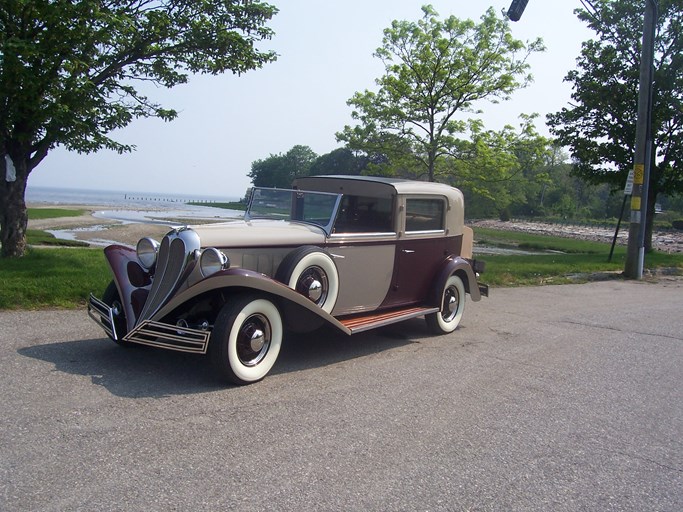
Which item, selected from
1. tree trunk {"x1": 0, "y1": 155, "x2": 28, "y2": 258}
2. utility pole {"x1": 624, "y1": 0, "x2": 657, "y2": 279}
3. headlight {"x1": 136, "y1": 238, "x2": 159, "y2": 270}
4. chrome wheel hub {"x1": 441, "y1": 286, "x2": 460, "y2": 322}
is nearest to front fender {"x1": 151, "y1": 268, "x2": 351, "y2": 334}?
headlight {"x1": 136, "y1": 238, "x2": 159, "y2": 270}

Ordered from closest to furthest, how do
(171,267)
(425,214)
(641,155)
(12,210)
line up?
(171,267) < (425,214) < (12,210) < (641,155)

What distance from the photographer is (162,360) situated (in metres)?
5.45

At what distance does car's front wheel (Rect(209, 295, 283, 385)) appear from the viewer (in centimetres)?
473

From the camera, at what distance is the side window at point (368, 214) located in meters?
6.67

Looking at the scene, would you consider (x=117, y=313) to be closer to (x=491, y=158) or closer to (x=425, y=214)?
(x=425, y=214)

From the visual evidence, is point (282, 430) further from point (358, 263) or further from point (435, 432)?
point (358, 263)

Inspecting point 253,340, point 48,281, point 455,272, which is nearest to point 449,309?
point 455,272

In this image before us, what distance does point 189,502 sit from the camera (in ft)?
9.91

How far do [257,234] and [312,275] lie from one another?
656 millimetres

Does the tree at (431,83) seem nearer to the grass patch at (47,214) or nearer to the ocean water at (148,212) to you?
the ocean water at (148,212)

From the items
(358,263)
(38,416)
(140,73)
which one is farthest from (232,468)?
(140,73)

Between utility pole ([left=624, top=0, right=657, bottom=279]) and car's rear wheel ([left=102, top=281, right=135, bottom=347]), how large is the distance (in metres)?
13.0

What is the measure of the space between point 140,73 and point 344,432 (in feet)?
27.3

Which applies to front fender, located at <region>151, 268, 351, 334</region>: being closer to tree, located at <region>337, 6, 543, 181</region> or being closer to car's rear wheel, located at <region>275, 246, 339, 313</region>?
car's rear wheel, located at <region>275, 246, 339, 313</region>
